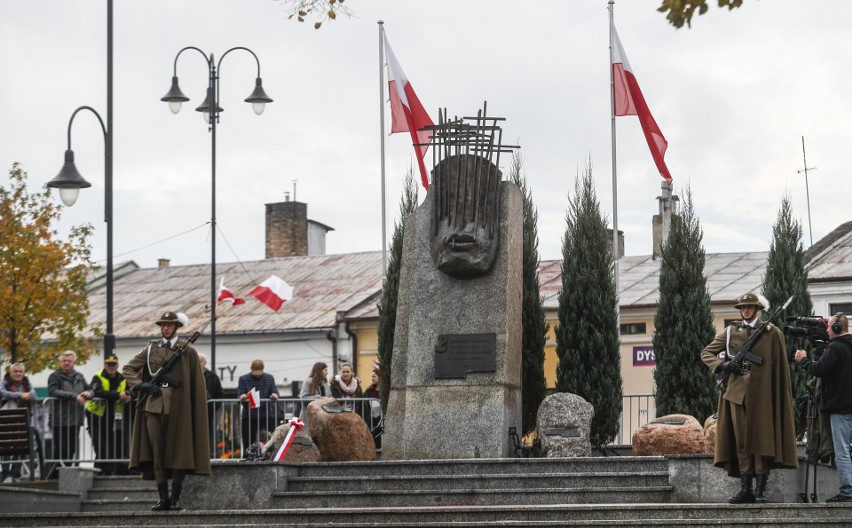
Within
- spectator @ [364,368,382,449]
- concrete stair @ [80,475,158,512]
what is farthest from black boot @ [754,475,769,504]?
spectator @ [364,368,382,449]

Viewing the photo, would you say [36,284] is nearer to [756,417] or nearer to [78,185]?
[78,185]

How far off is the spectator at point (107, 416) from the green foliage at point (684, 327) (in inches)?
313

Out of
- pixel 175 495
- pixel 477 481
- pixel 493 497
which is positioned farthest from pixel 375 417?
pixel 175 495

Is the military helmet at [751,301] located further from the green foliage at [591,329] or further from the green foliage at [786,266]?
the green foliage at [786,266]

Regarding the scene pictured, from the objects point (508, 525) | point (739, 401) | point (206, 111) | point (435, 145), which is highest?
point (206, 111)

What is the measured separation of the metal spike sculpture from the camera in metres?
17.7

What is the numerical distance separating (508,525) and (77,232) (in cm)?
2388

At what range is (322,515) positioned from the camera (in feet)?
42.6

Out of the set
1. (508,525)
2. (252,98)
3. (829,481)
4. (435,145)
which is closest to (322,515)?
(508,525)

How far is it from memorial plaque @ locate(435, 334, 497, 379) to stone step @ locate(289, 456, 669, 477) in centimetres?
184

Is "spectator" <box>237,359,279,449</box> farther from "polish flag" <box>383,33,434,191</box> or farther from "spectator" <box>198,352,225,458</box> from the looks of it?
"polish flag" <box>383,33,434,191</box>

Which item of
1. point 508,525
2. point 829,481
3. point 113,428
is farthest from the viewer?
point 113,428

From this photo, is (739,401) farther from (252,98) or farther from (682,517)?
(252,98)

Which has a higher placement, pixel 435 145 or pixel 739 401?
pixel 435 145
